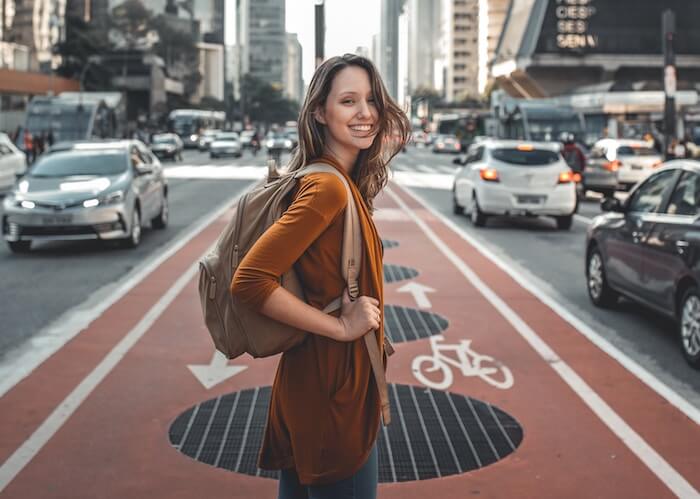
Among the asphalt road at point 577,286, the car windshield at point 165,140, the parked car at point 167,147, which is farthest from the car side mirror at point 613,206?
the car windshield at point 165,140

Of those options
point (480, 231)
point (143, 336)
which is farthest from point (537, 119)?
point (143, 336)

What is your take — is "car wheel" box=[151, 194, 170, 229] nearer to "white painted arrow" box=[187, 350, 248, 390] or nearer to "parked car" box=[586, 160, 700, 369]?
"parked car" box=[586, 160, 700, 369]

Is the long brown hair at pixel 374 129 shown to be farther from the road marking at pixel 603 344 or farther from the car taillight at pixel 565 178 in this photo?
the car taillight at pixel 565 178

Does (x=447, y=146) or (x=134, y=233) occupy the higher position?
(x=447, y=146)

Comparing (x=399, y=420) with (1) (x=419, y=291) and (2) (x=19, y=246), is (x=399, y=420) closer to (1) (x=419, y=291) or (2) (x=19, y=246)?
(1) (x=419, y=291)

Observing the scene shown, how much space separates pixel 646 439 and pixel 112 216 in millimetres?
9962

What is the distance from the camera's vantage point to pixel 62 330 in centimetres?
873

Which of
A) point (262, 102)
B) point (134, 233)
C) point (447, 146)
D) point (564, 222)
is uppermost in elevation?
point (262, 102)

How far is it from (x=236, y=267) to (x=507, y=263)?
36.3 ft

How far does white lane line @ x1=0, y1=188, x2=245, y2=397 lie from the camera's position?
7.25 m

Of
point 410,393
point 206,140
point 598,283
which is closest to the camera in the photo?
point 410,393

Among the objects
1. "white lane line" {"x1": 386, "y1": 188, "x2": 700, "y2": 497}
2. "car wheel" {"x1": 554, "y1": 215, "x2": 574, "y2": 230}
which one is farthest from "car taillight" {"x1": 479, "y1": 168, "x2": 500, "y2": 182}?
"white lane line" {"x1": 386, "y1": 188, "x2": 700, "y2": 497}

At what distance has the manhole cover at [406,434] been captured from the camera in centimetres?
515

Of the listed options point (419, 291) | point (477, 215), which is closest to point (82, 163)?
point (419, 291)
